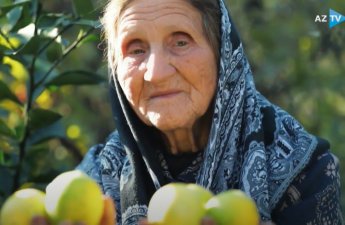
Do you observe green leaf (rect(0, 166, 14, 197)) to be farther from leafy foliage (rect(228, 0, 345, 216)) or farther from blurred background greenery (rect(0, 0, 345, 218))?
leafy foliage (rect(228, 0, 345, 216))

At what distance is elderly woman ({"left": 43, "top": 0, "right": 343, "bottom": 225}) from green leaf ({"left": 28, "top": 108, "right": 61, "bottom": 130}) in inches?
11.7

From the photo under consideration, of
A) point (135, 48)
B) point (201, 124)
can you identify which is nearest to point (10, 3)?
point (135, 48)

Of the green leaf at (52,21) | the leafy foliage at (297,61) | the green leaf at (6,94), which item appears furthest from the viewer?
the leafy foliage at (297,61)

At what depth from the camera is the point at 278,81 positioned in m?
4.77

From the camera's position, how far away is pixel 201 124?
2480 mm

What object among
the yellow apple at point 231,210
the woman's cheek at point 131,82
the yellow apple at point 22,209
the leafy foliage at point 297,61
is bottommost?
the leafy foliage at point 297,61

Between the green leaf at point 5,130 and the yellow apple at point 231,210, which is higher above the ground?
the yellow apple at point 231,210

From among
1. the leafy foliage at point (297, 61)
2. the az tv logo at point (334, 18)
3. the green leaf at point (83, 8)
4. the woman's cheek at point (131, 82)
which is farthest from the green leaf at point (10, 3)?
the leafy foliage at point (297, 61)

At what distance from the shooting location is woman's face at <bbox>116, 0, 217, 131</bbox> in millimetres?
2293

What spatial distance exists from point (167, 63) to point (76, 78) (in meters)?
0.60

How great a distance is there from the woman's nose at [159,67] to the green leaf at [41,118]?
544mm

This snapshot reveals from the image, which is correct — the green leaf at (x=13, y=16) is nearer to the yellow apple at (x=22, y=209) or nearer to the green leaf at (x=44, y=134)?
the green leaf at (x=44, y=134)

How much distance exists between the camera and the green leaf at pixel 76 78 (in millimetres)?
2787

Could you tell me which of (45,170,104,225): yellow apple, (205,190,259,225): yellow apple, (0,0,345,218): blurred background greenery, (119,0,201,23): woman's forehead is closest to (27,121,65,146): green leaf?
(0,0,345,218): blurred background greenery
